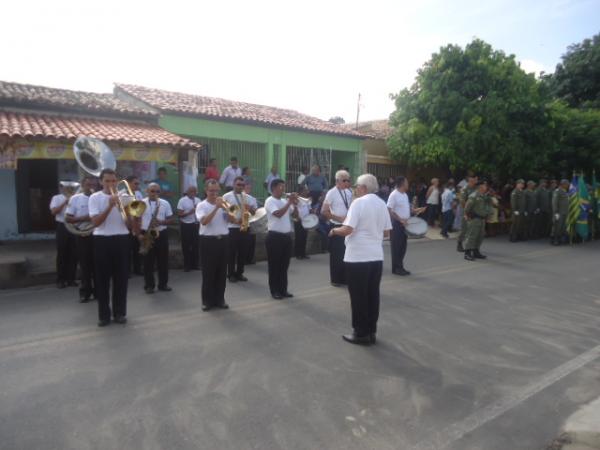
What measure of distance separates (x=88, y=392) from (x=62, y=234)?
4.51m

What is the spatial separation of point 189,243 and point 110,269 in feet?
A: 12.3

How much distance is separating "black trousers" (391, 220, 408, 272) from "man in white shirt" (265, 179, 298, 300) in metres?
2.81

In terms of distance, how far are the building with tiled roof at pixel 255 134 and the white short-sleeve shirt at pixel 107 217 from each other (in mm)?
9148

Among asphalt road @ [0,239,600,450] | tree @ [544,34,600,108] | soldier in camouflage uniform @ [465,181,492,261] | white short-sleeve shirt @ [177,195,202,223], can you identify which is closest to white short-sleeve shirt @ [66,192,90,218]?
asphalt road @ [0,239,600,450]

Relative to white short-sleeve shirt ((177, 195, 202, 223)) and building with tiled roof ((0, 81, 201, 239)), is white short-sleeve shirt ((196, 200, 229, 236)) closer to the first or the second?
white short-sleeve shirt ((177, 195, 202, 223))

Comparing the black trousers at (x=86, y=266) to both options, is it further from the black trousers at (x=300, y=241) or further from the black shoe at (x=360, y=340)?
the black trousers at (x=300, y=241)

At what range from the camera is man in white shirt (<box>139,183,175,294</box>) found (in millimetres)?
7324

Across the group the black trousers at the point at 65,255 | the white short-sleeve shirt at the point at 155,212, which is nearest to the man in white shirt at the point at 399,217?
the white short-sleeve shirt at the point at 155,212

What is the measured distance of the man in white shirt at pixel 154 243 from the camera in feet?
24.0

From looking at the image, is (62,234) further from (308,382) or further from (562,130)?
(562,130)

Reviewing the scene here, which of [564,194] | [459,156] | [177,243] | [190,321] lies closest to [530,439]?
[190,321]

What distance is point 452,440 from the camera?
3268 millimetres

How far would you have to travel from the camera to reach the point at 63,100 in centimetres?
1245

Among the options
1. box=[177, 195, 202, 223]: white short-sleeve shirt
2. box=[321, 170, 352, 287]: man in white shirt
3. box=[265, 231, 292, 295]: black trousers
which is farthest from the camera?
box=[177, 195, 202, 223]: white short-sleeve shirt
